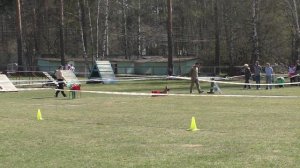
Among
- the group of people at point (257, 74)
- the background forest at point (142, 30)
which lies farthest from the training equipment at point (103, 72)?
the group of people at point (257, 74)

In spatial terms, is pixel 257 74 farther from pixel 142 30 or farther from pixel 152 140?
pixel 142 30

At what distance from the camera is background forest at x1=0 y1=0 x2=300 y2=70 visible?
5347 cm

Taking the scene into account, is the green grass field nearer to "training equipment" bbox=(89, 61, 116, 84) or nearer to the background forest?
"training equipment" bbox=(89, 61, 116, 84)

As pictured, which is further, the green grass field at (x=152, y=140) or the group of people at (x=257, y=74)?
the group of people at (x=257, y=74)

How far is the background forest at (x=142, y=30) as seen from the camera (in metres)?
53.5

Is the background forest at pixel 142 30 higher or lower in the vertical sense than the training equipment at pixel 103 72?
higher

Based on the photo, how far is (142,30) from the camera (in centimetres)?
7494

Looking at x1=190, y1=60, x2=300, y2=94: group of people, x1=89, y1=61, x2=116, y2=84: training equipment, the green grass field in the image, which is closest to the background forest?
x1=190, y1=60, x2=300, y2=94: group of people

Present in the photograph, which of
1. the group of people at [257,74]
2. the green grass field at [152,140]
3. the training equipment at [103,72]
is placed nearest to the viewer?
the green grass field at [152,140]

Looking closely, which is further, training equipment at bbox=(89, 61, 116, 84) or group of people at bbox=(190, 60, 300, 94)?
training equipment at bbox=(89, 61, 116, 84)

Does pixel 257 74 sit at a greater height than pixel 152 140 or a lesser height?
greater

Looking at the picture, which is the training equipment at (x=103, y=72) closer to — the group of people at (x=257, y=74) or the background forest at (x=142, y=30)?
the background forest at (x=142, y=30)

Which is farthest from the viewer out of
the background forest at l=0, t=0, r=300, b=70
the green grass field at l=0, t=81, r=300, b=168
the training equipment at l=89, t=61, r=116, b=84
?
the background forest at l=0, t=0, r=300, b=70

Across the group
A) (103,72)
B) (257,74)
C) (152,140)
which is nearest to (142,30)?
(103,72)
